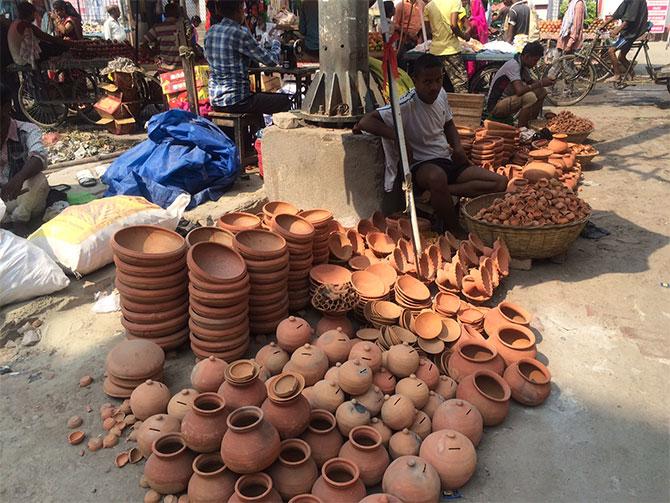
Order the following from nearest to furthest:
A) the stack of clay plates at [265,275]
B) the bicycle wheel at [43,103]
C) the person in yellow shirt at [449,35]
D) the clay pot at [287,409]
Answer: the clay pot at [287,409], the stack of clay plates at [265,275], the person in yellow shirt at [449,35], the bicycle wheel at [43,103]

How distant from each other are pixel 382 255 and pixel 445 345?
98cm

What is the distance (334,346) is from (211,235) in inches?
44.7

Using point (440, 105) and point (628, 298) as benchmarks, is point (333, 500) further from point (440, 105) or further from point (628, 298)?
point (440, 105)

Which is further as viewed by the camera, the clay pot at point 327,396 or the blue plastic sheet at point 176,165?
the blue plastic sheet at point 176,165

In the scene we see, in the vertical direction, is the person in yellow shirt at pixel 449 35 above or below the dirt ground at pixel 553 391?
above

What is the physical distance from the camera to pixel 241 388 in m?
2.08

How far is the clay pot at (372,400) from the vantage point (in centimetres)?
223

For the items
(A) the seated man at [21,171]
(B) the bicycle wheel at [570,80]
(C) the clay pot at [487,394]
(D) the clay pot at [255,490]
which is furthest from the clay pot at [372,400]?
(B) the bicycle wheel at [570,80]

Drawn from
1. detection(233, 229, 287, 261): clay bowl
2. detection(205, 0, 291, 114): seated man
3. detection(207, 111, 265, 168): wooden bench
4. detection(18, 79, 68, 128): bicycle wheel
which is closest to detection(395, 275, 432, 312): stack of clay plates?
detection(233, 229, 287, 261): clay bowl

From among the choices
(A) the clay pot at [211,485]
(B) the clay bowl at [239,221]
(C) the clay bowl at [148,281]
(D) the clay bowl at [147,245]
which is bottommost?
(A) the clay pot at [211,485]

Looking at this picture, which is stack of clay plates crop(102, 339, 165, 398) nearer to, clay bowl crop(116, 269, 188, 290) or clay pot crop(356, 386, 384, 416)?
clay bowl crop(116, 269, 188, 290)

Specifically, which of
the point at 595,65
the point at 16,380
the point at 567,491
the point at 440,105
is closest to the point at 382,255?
the point at 440,105

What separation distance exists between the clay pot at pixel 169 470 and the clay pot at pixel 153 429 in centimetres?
10

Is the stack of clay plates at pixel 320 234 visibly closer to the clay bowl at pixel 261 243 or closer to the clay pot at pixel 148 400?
the clay bowl at pixel 261 243
